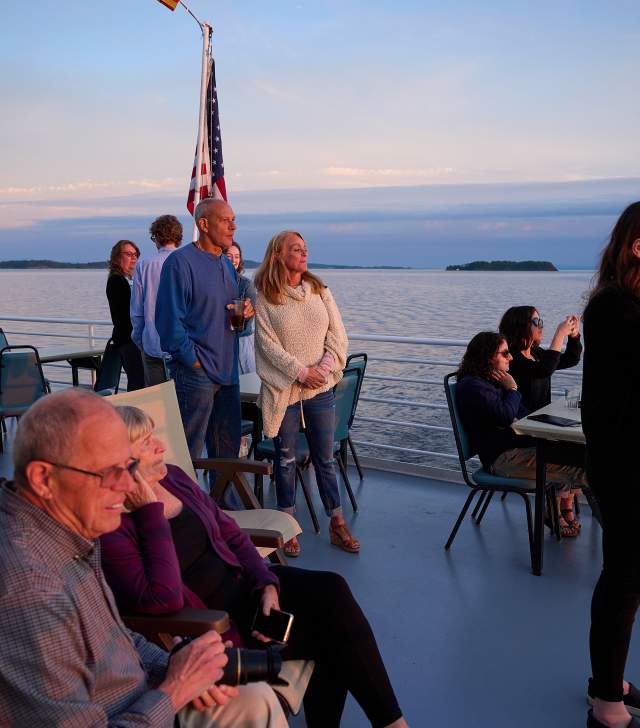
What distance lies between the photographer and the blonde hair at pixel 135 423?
191 cm

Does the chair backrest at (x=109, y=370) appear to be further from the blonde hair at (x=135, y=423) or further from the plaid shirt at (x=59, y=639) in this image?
the plaid shirt at (x=59, y=639)

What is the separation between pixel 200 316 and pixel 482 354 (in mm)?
1448

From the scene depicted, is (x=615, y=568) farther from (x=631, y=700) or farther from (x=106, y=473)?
(x=106, y=473)

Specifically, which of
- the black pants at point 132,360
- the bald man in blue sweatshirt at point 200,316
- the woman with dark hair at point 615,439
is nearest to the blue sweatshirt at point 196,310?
the bald man in blue sweatshirt at point 200,316

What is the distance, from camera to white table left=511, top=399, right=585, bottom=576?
3.08 meters

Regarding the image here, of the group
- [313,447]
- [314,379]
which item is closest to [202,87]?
[314,379]

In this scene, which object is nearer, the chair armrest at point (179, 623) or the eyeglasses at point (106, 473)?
the eyeglasses at point (106, 473)

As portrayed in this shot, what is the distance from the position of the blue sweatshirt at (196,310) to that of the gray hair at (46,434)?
2.21 metres

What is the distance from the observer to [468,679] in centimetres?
245

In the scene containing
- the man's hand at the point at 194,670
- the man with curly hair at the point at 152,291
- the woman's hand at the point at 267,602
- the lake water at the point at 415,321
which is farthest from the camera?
the lake water at the point at 415,321

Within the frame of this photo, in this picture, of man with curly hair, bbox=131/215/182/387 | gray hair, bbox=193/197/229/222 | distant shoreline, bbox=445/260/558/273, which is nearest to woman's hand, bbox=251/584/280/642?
gray hair, bbox=193/197/229/222

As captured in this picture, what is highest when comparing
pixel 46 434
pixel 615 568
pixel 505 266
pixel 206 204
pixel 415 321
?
pixel 206 204

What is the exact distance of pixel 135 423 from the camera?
6.32 feet

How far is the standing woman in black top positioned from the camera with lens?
4.51 metres
